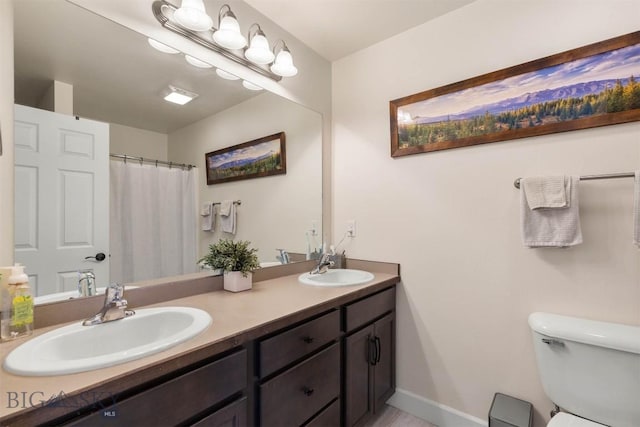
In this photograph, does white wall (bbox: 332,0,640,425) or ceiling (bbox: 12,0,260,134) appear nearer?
ceiling (bbox: 12,0,260,134)

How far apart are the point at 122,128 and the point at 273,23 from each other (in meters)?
1.14

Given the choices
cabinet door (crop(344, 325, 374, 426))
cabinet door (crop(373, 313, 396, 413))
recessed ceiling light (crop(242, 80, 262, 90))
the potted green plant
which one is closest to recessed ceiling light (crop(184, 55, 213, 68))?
recessed ceiling light (crop(242, 80, 262, 90))

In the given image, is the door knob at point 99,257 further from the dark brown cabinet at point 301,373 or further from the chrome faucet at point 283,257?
the chrome faucet at point 283,257

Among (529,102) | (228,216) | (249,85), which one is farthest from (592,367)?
(249,85)

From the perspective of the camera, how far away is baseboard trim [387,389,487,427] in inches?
65.2

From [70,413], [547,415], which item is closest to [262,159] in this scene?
[70,413]

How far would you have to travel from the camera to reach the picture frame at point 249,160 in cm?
164

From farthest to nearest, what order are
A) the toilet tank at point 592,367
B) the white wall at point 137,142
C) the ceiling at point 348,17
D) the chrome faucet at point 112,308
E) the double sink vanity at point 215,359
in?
the ceiling at point 348,17
the white wall at point 137,142
the toilet tank at point 592,367
the chrome faucet at point 112,308
the double sink vanity at point 215,359

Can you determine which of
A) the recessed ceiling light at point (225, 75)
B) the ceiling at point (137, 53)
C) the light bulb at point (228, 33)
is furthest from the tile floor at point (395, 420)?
the light bulb at point (228, 33)

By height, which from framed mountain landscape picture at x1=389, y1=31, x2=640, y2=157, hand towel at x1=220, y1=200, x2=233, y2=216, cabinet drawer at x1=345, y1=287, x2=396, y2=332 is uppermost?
framed mountain landscape picture at x1=389, y1=31, x2=640, y2=157

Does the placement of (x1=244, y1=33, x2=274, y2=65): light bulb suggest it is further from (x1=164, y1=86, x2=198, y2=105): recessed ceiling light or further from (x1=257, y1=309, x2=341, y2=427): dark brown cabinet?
(x1=257, y1=309, x2=341, y2=427): dark brown cabinet

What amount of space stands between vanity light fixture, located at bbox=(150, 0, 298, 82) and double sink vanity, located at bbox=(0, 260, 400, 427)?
1176mm

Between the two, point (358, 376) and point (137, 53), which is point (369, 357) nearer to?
point (358, 376)

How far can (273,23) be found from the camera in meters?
1.84
